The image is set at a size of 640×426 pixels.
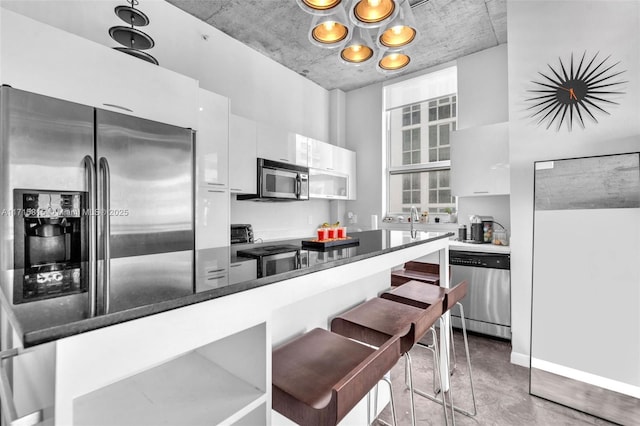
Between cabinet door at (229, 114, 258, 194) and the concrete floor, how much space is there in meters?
2.19

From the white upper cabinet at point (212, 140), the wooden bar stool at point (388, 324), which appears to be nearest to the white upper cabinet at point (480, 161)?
the wooden bar stool at point (388, 324)

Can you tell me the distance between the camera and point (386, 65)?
2.07 meters

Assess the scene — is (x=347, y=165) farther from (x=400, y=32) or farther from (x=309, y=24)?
(x=400, y=32)

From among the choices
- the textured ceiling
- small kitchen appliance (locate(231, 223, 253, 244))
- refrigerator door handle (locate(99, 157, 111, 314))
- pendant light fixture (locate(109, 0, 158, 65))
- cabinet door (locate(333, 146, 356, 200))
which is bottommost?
small kitchen appliance (locate(231, 223, 253, 244))

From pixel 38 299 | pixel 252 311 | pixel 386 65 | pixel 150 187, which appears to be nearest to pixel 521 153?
pixel 386 65

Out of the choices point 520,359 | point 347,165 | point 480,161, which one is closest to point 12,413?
point 520,359

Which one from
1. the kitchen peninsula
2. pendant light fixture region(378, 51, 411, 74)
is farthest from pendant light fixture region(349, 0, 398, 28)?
the kitchen peninsula

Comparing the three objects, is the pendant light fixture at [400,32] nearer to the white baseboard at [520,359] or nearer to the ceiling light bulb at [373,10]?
the ceiling light bulb at [373,10]

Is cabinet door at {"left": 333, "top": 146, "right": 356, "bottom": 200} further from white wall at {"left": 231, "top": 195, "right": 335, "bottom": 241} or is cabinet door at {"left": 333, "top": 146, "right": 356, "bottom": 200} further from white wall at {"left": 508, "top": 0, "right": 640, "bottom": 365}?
white wall at {"left": 508, "top": 0, "right": 640, "bottom": 365}

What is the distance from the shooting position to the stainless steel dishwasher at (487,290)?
2934mm

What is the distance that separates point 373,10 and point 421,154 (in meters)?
3.09

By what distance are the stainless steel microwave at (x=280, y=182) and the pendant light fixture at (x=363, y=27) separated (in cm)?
164

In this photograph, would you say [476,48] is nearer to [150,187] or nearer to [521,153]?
[521,153]

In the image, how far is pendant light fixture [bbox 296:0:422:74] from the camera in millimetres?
1560
